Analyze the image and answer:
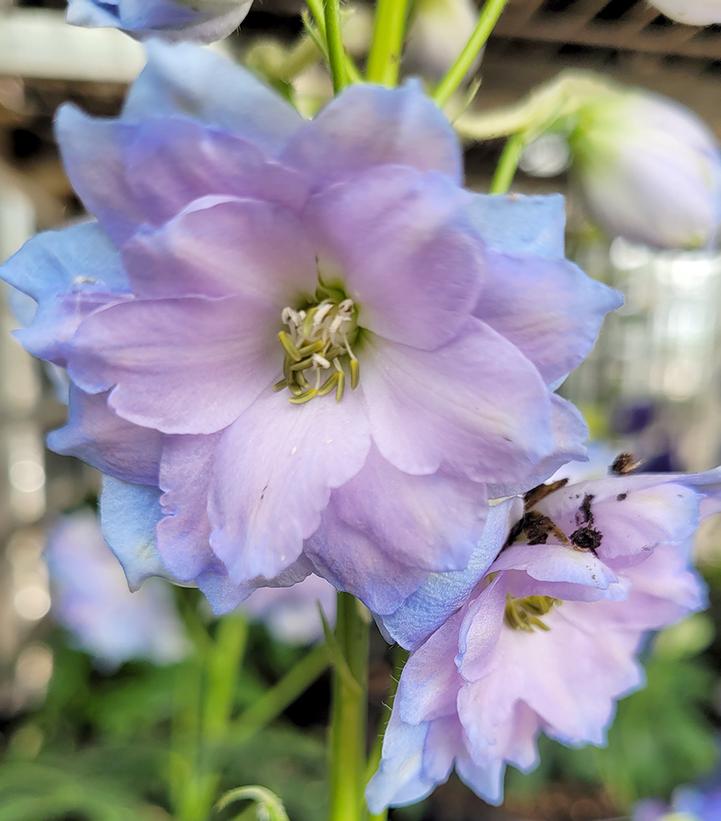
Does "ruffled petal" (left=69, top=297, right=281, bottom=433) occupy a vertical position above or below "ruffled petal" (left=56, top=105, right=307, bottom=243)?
below

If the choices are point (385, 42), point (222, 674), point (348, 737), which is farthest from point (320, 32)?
point (222, 674)

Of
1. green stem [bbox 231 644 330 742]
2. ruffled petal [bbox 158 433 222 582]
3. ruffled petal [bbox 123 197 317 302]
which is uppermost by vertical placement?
ruffled petal [bbox 123 197 317 302]

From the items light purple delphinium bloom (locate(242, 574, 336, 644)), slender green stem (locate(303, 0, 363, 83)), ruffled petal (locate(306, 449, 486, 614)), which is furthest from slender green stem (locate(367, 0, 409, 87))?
light purple delphinium bloom (locate(242, 574, 336, 644))

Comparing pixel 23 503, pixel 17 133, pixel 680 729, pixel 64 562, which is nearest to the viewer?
pixel 17 133

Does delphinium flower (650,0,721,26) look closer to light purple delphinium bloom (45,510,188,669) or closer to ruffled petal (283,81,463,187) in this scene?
ruffled petal (283,81,463,187)

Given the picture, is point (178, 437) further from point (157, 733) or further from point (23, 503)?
point (23, 503)

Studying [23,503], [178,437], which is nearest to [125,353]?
[178,437]

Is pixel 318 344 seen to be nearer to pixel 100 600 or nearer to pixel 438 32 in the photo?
pixel 438 32
